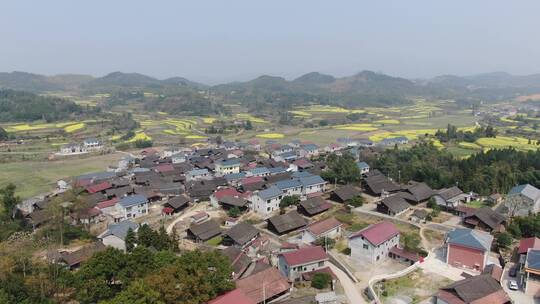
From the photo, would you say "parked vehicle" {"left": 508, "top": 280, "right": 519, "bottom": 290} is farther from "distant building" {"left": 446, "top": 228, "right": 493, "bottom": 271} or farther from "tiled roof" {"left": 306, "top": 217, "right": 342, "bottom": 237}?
"tiled roof" {"left": 306, "top": 217, "right": 342, "bottom": 237}

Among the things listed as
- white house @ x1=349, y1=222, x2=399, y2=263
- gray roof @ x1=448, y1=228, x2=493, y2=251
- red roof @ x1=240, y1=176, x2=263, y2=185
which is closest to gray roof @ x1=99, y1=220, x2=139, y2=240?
red roof @ x1=240, y1=176, x2=263, y2=185

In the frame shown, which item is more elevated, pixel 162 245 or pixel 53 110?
pixel 53 110

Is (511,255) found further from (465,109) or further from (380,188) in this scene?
(465,109)

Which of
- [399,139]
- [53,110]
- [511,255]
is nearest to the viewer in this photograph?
[511,255]

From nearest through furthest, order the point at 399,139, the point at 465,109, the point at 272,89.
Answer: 1. the point at 399,139
2. the point at 465,109
3. the point at 272,89

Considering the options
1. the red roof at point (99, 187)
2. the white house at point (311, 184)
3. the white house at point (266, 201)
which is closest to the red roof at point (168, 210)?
the white house at point (266, 201)

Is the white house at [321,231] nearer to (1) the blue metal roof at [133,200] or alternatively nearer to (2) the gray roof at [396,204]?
(2) the gray roof at [396,204]

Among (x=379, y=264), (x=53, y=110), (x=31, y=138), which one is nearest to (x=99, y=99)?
(x=53, y=110)
